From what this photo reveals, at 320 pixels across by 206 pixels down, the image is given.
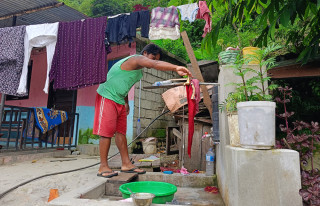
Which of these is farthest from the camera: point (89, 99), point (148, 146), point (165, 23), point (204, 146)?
point (89, 99)

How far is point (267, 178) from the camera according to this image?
1.64m

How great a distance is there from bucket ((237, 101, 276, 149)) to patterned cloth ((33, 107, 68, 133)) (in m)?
5.31

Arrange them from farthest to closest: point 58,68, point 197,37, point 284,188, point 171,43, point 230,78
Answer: point 197,37
point 171,43
point 58,68
point 230,78
point 284,188

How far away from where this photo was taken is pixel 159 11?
4496mm

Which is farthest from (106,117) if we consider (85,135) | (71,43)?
(85,135)

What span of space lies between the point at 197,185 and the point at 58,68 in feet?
13.0

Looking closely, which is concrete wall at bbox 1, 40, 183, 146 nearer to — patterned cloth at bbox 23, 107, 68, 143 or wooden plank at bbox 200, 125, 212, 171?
patterned cloth at bbox 23, 107, 68, 143

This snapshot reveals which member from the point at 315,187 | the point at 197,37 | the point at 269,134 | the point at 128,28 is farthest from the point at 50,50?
the point at 197,37

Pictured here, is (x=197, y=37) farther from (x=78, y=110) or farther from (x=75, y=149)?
(x=75, y=149)

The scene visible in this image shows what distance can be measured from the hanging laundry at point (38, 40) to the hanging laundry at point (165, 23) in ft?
7.54

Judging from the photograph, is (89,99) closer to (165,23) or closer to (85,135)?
(85,135)

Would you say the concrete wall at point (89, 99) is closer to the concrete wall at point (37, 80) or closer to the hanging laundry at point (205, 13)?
the concrete wall at point (37, 80)

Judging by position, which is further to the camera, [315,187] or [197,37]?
[197,37]

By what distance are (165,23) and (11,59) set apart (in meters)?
3.59
